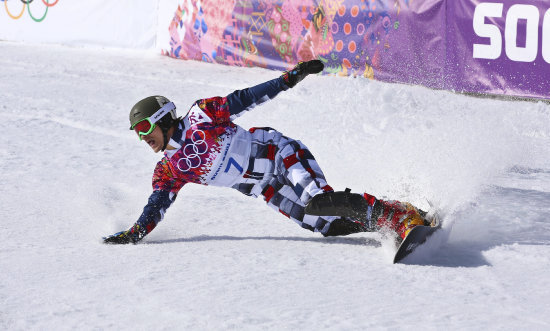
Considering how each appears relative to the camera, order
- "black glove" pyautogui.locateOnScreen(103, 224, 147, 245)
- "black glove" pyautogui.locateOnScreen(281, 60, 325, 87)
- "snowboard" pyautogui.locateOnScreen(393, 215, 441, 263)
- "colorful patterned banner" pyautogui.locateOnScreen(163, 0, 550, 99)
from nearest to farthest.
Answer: "snowboard" pyautogui.locateOnScreen(393, 215, 441, 263) → "black glove" pyautogui.locateOnScreen(281, 60, 325, 87) → "black glove" pyautogui.locateOnScreen(103, 224, 147, 245) → "colorful patterned banner" pyautogui.locateOnScreen(163, 0, 550, 99)

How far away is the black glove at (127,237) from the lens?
4.30 meters

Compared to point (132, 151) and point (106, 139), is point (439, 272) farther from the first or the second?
point (106, 139)

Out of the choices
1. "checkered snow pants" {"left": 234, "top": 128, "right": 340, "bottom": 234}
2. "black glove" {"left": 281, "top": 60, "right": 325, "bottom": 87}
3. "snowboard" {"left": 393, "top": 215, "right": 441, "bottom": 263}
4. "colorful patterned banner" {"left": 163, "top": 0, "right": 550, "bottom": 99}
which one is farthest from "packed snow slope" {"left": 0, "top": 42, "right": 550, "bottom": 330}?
"black glove" {"left": 281, "top": 60, "right": 325, "bottom": 87}

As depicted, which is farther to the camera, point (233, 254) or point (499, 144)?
point (499, 144)

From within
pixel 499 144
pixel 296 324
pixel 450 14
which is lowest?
pixel 296 324

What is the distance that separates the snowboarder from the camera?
4.00m

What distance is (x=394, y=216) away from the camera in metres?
4.00

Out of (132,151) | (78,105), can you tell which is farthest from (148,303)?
(78,105)

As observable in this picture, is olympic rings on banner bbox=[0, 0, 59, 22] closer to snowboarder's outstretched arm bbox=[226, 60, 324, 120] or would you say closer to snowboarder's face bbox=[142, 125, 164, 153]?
snowboarder's face bbox=[142, 125, 164, 153]

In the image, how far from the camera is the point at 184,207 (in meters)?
5.29

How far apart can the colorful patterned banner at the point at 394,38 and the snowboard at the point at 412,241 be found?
5.56 metres

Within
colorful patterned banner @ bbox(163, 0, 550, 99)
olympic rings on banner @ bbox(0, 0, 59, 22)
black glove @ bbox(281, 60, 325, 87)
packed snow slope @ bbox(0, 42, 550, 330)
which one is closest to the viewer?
packed snow slope @ bbox(0, 42, 550, 330)

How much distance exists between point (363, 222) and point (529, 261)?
91 cm

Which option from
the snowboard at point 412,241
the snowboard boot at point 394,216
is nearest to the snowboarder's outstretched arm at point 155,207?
the snowboard boot at point 394,216
